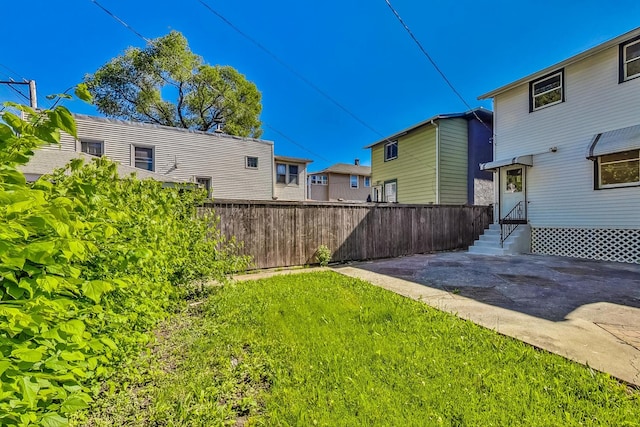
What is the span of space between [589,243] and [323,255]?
773 centimetres

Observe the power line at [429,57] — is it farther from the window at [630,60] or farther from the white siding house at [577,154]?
the window at [630,60]

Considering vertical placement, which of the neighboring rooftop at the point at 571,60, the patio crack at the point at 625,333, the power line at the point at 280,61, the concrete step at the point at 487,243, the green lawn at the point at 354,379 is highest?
the power line at the point at 280,61

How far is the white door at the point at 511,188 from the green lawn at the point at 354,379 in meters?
8.88

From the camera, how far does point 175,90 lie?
20.9 meters

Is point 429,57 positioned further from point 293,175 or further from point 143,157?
point 143,157

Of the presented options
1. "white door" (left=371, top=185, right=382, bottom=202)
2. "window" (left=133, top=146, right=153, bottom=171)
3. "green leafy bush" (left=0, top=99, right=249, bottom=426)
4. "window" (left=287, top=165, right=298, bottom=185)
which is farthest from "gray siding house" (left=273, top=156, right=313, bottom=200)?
"green leafy bush" (left=0, top=99, right=249, bottom=426)

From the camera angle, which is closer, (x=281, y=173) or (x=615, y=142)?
(x=615, y=142)

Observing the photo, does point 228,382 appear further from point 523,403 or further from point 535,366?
point 535,366

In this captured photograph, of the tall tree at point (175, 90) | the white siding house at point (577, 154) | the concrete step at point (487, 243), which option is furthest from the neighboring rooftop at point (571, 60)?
the tall tree at point (175, 90)

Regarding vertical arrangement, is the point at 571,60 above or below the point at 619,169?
above

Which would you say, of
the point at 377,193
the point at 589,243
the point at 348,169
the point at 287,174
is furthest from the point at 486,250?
the point at 348,169

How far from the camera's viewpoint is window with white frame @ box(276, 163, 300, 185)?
19297 mm

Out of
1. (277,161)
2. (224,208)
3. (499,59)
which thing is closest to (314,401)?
(224,208)

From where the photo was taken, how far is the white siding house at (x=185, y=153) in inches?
481
